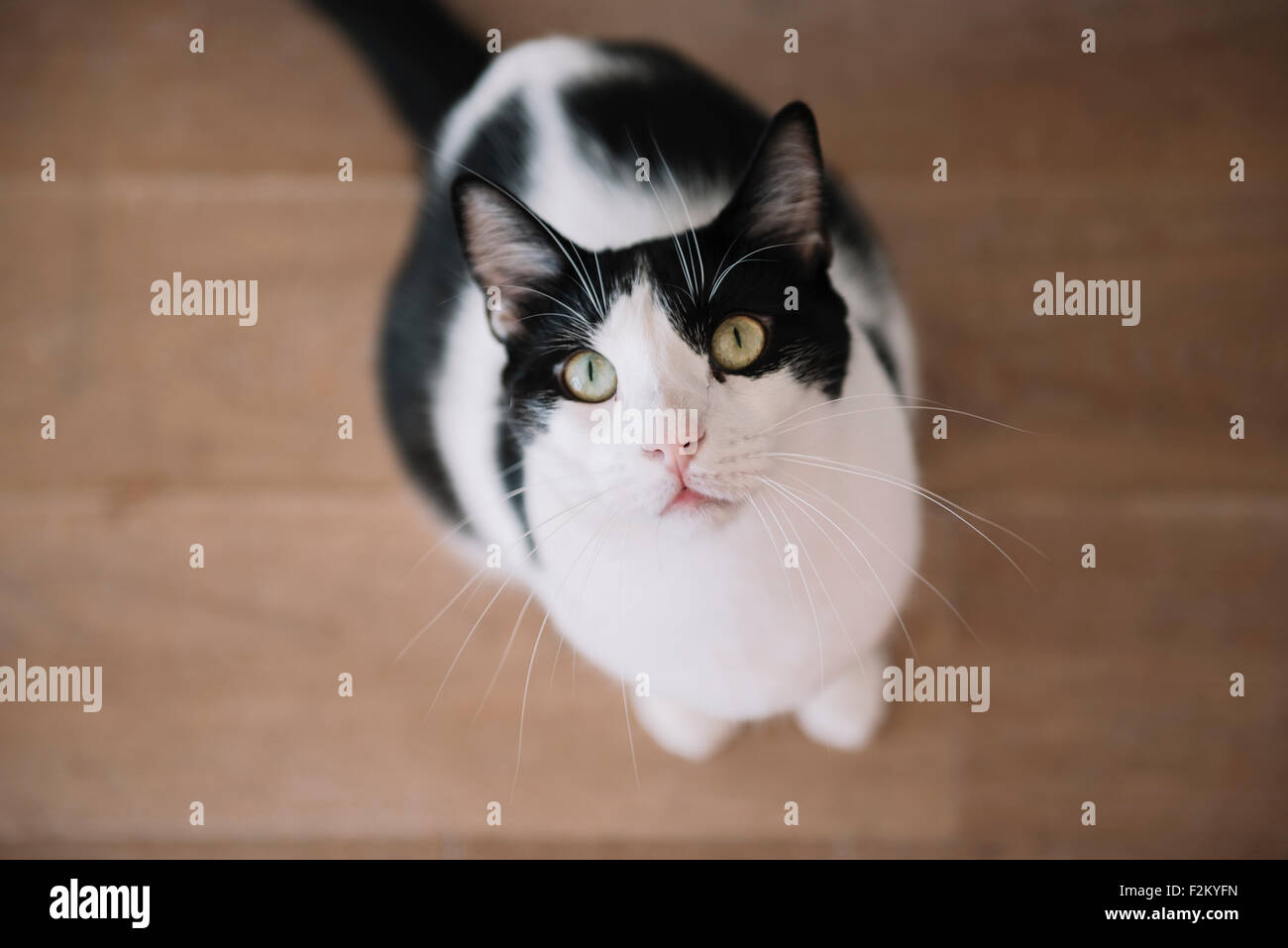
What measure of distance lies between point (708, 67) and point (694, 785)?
0.90 meters

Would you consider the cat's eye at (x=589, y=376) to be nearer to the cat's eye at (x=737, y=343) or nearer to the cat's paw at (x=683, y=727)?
the cat's eye at (x=737, y=343)

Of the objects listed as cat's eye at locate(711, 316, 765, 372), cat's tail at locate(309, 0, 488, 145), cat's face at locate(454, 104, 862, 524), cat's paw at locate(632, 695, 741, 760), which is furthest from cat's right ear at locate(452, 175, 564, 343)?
cat's paw at locate(632, 695, 741, 760)

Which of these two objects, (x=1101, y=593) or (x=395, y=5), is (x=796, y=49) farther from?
(x=1101, y=593)

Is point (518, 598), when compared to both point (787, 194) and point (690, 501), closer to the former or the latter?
point (690, 501)

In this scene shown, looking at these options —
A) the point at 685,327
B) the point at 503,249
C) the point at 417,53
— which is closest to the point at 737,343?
the point at 685,327

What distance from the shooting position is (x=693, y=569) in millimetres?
818

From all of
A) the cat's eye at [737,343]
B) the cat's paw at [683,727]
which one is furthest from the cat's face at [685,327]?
the cat's paw at [683,727]

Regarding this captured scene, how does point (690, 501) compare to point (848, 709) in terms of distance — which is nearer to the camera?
point (690, 501)

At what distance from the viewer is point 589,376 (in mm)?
744

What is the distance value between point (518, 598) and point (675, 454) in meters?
0.47

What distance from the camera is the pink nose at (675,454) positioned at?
26.8 inches

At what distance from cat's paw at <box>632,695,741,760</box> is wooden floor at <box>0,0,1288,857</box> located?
3cm

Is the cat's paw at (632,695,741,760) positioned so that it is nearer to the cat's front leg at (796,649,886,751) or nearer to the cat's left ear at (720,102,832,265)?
the cat's front leg at (796,649,886,751)
